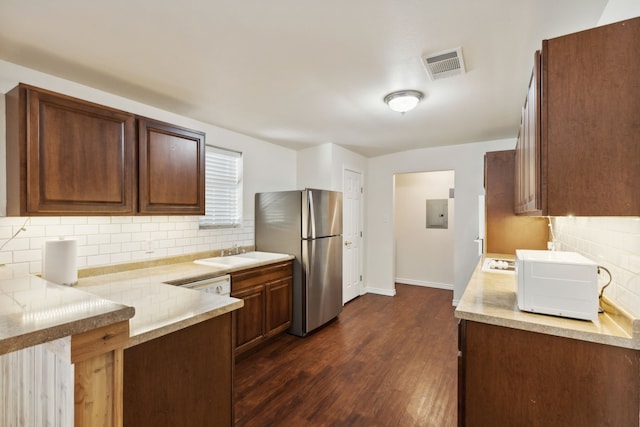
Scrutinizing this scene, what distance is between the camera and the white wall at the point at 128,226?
197 centimetres

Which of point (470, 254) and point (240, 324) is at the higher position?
point (470, 254)

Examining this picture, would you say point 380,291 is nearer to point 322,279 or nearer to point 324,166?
point 322,279

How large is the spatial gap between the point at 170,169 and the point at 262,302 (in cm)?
150

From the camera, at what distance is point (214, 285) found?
2459 millimetres

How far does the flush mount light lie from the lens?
7.89 feet

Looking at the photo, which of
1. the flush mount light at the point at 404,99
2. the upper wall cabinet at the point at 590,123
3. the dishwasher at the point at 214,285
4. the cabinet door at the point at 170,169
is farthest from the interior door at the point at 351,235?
the upper wall cabinet at the point at 590,123

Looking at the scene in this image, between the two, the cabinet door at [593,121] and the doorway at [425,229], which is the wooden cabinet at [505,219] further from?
the cabinet door at [593,121]

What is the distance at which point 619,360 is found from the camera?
1156 millimetres

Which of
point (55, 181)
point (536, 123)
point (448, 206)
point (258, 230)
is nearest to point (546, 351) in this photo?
point (536, 123)

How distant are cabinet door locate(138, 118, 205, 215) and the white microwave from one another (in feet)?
8.10

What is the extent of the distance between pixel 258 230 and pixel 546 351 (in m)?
3.03

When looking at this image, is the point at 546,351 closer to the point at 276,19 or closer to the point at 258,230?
the point at 276,19

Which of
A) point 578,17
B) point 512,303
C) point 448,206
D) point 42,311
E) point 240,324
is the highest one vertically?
point 578,17

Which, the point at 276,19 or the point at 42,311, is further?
the point at 276,19
